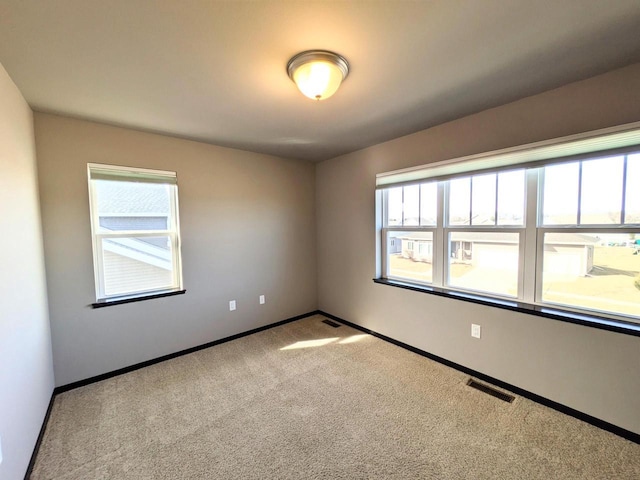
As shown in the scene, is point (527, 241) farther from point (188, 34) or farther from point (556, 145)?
point (188, 34)

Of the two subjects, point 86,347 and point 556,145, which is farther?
point 86,347

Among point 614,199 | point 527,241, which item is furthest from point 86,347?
point 614,199

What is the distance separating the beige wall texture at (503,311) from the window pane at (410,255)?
0.21 metres

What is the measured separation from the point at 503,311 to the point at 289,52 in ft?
8.27

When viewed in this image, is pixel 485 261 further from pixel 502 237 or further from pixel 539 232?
pixel 539 232

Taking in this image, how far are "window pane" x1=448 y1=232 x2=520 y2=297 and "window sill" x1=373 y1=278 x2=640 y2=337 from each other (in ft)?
0.39

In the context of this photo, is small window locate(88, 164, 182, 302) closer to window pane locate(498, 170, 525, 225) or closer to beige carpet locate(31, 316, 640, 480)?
beige carpet locate(31, 316, 640, 480)

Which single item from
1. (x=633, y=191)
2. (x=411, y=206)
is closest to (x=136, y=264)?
(x=411, y=206)

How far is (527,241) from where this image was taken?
222 cm

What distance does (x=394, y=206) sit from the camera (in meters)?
3.28

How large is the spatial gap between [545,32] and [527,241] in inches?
58.4

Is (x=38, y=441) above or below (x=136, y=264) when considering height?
below

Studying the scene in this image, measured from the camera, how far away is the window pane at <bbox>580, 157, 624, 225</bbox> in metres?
1.85

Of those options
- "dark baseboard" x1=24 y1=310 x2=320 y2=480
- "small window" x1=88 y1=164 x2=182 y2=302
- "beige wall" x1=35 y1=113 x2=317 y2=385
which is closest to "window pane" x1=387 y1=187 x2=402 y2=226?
"beige wall" x1=35 y1=113 x2=317 y2=385
